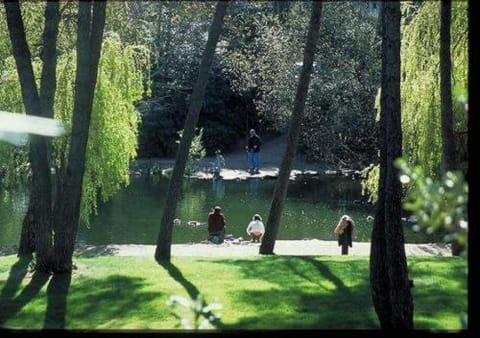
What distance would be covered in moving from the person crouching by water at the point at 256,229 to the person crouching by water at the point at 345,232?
4.02ft

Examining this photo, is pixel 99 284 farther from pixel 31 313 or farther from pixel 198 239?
pixel 198 239

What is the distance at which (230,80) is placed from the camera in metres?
7.38

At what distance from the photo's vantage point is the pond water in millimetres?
10547

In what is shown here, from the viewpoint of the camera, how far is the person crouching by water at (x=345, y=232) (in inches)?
407

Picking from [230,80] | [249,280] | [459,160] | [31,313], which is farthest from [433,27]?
[31,313]

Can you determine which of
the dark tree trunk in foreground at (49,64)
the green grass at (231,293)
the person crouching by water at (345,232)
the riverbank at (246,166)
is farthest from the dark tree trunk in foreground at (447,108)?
the dark tree trunk in foreground at (49,64)

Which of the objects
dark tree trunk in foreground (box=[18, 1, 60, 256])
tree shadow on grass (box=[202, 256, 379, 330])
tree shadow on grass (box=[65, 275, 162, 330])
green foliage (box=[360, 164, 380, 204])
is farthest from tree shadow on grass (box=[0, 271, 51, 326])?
green foliage (box=[360, 164, 380, 204])

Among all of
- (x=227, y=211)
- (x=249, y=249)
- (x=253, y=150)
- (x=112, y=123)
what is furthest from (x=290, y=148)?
(x=112, y=123)

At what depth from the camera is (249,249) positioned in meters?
10.9

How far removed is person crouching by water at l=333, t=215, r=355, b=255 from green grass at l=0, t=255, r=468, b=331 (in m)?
1.86

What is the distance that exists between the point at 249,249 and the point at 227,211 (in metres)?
0.80

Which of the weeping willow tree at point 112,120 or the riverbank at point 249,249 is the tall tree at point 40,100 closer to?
the riverbank at point 249,249

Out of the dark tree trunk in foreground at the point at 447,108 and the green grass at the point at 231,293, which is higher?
the dark tree trunk in foreground at the point at 447,108

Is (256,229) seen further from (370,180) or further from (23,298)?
(23,298)
